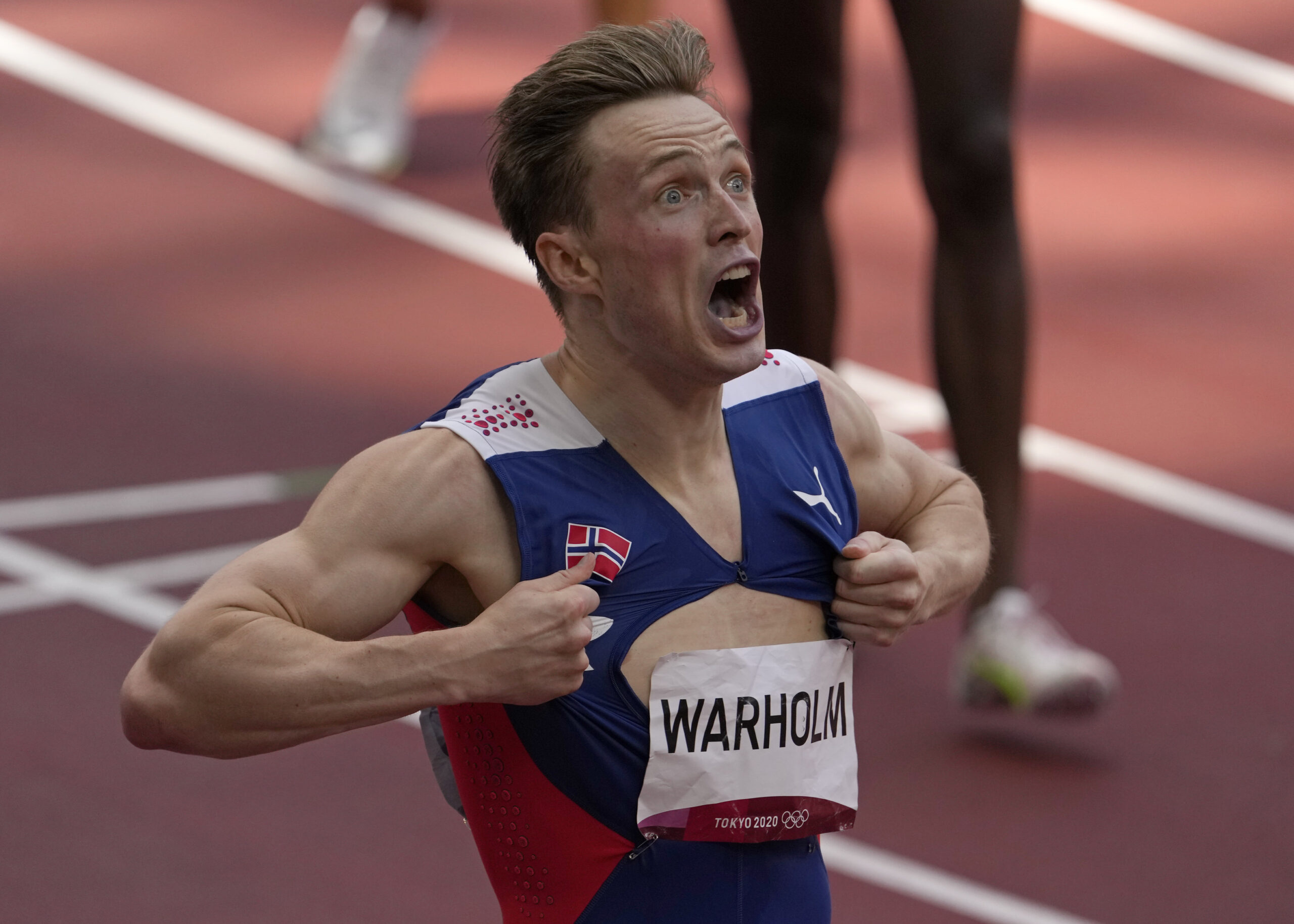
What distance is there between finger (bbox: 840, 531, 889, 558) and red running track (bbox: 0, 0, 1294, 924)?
5.80ft

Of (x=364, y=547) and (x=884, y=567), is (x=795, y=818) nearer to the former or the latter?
(x=884, y=567)

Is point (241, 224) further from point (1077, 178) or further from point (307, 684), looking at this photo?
point (307, 684)

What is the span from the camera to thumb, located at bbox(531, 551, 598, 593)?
82.5 inches

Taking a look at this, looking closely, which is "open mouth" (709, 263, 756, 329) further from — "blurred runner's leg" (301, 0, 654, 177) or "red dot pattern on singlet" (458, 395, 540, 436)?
"blurred runner's leg" (301, 0, 654, 177)

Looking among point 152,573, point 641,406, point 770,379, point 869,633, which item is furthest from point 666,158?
point 152,573

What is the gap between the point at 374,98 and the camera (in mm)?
7555

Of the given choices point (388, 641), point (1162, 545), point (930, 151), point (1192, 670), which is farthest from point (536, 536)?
point (1162, 545)

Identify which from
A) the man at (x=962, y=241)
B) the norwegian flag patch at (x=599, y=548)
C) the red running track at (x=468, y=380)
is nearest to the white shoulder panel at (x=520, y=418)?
the norwegian flag patch at (x=599, y=548)

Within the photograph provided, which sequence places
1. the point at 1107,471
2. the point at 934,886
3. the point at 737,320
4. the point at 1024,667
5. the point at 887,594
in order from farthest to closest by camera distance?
1. the point at 1107,471
2. the point at 1024,667
3. the point at 934,886
4. the point at 887,594
5. the point at 737,320

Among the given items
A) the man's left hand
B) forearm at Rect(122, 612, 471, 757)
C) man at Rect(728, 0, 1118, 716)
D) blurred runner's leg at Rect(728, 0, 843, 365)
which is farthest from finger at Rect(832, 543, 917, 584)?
blurred runner's leg at Rect(728, 0, 843, 365)

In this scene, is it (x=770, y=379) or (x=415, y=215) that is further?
(x=415, y=215)

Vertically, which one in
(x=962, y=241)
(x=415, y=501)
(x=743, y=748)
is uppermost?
(x=415, y=501)

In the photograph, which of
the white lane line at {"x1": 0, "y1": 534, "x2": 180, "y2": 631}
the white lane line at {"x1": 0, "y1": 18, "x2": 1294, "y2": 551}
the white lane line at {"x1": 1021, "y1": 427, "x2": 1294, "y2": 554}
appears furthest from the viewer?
the white lane line at {"x1": 0, "y1": 18, "x2": 1294, "y2": 551}

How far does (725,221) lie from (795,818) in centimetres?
74
